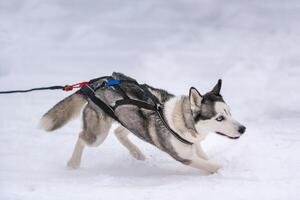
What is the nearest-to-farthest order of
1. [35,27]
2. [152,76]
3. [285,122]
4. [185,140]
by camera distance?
[185,140], [285,122], [152,76], [35,27]

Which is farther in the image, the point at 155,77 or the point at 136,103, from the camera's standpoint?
the point at 155,77

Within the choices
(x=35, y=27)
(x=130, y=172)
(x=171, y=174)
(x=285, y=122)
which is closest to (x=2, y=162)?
(x=130, y=172)

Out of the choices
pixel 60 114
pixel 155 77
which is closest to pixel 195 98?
pixel 60 114

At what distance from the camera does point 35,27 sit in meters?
11.8

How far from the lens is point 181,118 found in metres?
4.76

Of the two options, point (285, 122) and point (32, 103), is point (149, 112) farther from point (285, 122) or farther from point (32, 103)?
point (32, 103)

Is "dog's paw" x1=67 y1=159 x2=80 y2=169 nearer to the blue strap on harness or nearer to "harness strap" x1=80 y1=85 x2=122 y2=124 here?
"harness strap" x1=80 y1=85 x2=122 y2=124

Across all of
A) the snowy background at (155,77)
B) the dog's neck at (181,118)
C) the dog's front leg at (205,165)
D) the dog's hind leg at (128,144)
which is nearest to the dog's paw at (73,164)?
the snowy background at (155,77)

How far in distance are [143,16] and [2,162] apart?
7437 millimetres

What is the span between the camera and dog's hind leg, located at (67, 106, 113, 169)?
5.14 metres

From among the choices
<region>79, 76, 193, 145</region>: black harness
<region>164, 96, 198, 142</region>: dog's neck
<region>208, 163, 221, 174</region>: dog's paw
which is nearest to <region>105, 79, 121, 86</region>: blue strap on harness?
<region>79, 76, 193, 145</region>: black harness

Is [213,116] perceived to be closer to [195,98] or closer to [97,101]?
[195,98]

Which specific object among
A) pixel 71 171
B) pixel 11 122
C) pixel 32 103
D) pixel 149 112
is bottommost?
pixel 71 171

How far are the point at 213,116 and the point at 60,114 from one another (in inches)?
63.4
